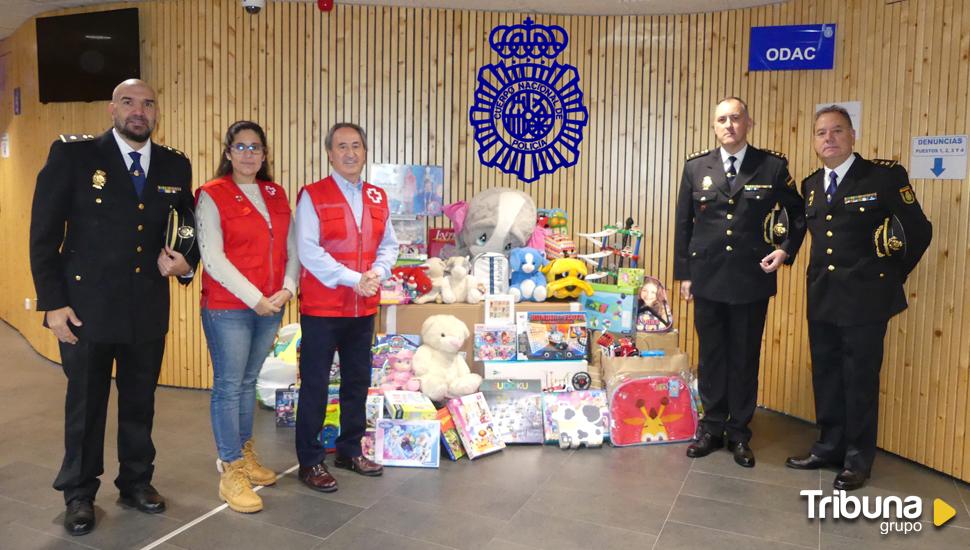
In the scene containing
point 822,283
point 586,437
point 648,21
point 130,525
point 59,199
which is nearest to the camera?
point 59,199

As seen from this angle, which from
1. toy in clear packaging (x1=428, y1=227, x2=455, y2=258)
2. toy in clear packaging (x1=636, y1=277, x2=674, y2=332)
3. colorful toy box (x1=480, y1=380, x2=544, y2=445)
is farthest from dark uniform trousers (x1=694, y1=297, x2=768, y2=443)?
toy in clear packaging (x1=428, y1=227, x2=455, y2=258)

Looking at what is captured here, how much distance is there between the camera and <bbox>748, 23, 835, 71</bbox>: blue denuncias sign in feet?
16.6

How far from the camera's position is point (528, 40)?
19.6ft

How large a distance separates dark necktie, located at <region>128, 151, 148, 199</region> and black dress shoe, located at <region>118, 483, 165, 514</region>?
1372 millimetres

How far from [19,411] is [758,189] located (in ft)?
16.3

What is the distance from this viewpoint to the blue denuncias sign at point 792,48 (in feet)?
16.6

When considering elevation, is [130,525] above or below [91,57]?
below

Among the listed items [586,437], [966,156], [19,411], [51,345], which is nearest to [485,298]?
[586,437]

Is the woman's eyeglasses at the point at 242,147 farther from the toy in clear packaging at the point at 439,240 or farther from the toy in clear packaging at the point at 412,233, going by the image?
the toy in clear packaging at the point at 439,240

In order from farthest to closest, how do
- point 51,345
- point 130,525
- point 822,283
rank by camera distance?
point 51,345 → point 822,283 → point 130,525

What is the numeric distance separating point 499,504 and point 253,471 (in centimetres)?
124

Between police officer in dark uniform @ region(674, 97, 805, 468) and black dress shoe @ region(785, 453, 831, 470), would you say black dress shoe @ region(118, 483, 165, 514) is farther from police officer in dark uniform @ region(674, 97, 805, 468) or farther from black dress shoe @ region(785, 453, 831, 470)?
black dress shoe @ region(785, 453, 831, 470)

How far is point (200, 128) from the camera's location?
5926 millimetres

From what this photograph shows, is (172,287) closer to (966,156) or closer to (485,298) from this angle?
(485,298)
